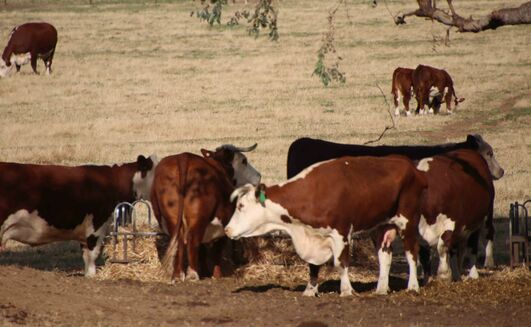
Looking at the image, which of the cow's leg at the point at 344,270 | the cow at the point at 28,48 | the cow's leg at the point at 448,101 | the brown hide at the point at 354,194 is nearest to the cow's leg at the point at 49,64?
the cow at the point at 28,48

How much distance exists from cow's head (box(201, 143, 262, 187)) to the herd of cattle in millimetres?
13

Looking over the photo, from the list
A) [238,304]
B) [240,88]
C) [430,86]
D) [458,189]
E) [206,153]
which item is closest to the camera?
[238,304]

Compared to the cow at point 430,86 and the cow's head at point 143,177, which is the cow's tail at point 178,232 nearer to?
the cow's head at point 143,177

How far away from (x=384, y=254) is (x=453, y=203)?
1222mm

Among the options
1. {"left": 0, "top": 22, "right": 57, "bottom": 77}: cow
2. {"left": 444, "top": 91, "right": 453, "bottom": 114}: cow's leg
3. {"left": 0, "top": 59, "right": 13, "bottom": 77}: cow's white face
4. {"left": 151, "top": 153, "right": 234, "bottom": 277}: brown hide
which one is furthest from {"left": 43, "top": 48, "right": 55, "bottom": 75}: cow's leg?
{"left": 151, "top": 153, "right": 234, "bottom": 277}: brown hide

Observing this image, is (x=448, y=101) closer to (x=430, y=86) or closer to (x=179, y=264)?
(x=430, y=86)

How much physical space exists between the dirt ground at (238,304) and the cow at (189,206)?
410 mm

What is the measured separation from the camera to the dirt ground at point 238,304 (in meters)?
11.1

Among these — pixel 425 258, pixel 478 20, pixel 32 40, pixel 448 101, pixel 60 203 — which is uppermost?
pixel 478 20

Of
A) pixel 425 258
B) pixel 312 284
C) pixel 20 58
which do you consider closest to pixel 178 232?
pixel 312 284

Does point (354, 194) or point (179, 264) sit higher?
point (354, 194)

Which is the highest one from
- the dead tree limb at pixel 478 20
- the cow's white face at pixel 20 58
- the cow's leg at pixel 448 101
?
the dead tree limb at pixel 478 20

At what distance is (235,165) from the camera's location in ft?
52.0

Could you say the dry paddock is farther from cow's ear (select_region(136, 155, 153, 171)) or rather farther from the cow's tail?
cow's ear (select_region(136, 155, 153, 171))
